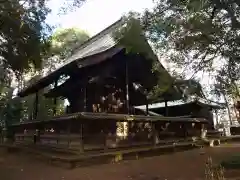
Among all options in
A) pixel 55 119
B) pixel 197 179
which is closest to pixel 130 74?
pixel 55 119

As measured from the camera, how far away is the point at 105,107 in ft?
47.4

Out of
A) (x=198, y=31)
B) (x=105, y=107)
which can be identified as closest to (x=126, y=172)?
(x=198, y=31)

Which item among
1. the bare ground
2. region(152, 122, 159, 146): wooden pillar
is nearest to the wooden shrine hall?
region(152, 122, 159, 146): wooden pillar

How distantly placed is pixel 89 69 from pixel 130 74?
2.79m

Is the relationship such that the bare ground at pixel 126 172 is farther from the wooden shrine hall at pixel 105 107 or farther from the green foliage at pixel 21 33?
the green foliage at pixel 21 33

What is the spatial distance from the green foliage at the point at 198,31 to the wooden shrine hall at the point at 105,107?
68 centimetres

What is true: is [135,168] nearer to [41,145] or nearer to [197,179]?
[197,179]

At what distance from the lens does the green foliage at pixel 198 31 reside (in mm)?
7234

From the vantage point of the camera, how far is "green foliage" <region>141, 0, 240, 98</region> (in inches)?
285

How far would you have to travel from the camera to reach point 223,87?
8.58m

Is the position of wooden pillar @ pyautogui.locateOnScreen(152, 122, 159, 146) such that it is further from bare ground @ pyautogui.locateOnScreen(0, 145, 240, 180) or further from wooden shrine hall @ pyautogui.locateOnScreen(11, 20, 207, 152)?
bare ground @ pyautogui.locateOnScreen(0, 145, 240, 180)

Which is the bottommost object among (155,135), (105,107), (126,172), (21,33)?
(126,172)

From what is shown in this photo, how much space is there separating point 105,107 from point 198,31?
781 cm

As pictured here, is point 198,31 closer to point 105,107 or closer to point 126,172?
point 126,172
